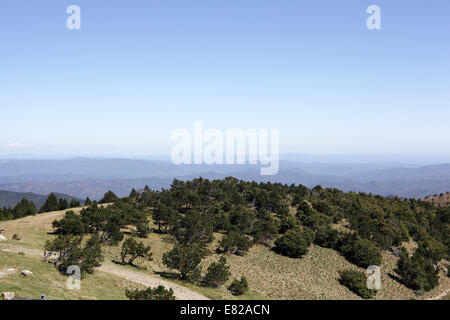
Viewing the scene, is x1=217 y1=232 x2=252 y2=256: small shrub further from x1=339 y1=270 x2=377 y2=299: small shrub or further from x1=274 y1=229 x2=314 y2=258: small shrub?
x1=339 y1=270 x2=377 y2=299: small shrub

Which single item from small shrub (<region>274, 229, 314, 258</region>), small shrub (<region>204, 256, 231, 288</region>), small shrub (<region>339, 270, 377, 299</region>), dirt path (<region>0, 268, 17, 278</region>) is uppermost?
dirt path (<region>0, 268, 17, 278</region>)

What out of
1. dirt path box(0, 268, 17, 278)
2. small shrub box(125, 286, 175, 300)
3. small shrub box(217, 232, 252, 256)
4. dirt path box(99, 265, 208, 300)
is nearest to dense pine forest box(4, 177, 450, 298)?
small shrub box(217, 232, 252, 256)

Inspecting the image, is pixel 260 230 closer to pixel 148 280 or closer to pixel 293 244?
pixel 293 244

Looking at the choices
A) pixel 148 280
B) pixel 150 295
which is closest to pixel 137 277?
pixel 148 280

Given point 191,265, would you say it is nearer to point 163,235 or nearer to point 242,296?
point 242,296
